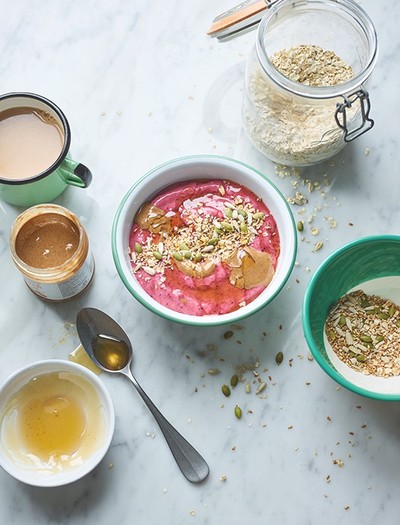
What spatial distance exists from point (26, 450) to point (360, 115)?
3.39ft

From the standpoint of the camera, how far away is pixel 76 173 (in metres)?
1.94

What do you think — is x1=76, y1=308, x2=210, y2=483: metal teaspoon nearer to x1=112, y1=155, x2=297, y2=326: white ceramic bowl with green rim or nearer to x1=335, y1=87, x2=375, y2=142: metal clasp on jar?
x1=112, y1=155, x2=297, y2=326: white ceramic bowl with green rim

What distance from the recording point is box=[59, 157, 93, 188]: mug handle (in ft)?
6.37

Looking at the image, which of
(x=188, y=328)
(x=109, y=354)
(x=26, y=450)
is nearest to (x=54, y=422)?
(x=26, y=450)

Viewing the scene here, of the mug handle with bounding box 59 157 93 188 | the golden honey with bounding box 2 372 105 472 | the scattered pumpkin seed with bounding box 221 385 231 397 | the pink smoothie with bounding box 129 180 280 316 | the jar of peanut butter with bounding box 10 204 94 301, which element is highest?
the mug handle with bounding box 59 157 93 188

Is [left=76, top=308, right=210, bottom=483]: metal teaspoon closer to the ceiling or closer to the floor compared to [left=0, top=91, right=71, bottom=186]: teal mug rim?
closer to the floor

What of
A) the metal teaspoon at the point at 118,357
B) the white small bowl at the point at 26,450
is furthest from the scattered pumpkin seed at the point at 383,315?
the white small bowl at the point at 26,450

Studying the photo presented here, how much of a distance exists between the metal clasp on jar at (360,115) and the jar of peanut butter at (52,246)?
59cm

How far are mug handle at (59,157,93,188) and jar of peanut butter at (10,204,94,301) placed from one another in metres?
0.07

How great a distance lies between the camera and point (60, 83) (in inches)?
83.7

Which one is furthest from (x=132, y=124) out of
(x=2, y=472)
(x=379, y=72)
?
(x=2, y=472)

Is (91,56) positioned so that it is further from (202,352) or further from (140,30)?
(202,352)

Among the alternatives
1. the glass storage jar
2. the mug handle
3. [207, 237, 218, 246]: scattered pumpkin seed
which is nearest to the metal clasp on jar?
the glass storage jar

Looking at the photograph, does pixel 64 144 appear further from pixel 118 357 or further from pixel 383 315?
pixel 383 315
